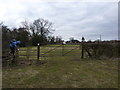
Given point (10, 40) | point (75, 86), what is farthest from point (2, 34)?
point (75, 86)

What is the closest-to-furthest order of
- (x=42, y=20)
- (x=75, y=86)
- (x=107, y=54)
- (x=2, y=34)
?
(x=75, y=86) → (x=2, y=34) → (x=107, y=54) → (x=42, y=20)

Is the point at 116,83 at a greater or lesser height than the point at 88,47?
lesser

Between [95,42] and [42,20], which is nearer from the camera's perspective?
[95,42]

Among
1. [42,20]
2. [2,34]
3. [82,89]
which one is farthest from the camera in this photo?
[42,20]

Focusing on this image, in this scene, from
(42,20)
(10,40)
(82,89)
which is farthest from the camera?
(42,20)

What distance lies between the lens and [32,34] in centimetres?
3416

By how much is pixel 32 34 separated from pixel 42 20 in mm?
7393

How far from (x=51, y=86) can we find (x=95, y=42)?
22.7 feet

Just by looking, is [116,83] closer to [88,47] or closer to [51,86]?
[51,86]

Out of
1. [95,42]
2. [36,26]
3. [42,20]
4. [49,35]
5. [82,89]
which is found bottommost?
[82,89]

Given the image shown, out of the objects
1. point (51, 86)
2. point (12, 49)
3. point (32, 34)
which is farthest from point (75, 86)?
point (32, 34)

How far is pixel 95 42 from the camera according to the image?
8.54 m

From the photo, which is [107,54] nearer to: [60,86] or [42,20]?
[60,86]

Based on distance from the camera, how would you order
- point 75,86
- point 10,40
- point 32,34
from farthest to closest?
point 32,34
point 10,40
point 75,86
